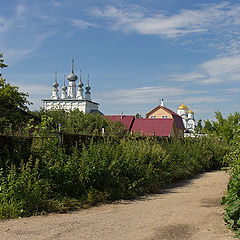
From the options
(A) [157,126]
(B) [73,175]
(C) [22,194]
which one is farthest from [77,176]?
(A) [157,126]

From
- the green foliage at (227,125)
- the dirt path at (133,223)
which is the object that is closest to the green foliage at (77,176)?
the dirt path at (133,223)

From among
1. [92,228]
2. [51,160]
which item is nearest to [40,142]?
[51,160]

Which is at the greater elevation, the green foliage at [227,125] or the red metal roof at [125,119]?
the red metal roof at [125,119]

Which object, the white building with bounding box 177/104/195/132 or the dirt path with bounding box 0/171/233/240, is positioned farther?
the white building with bounding box 177/104/195/132

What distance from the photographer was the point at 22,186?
7.20m

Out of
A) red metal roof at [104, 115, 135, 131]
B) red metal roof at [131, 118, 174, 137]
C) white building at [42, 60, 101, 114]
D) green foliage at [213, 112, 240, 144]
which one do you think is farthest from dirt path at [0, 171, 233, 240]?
white building at [42, 60, 101, 114]

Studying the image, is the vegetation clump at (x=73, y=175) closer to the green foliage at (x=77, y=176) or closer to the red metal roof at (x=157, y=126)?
the green foliage at (x=77, y=176)

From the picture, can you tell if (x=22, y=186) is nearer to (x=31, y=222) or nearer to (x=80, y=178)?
(x=31, y=222)

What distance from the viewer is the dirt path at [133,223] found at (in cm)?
566

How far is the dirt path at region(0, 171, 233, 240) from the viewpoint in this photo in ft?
18.6

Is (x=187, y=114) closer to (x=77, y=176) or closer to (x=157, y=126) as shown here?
(x=157, y=126)

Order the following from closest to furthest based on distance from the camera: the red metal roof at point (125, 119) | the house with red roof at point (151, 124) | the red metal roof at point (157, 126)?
the red metal roof at point (157, 126) < the house with red roof at point (151, 124) < the red metal roof at point (125, 119)

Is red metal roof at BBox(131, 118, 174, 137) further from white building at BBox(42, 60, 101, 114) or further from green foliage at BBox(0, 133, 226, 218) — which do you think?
white building at BBox(42, 60, 101, 114)

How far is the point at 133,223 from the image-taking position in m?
6.46
